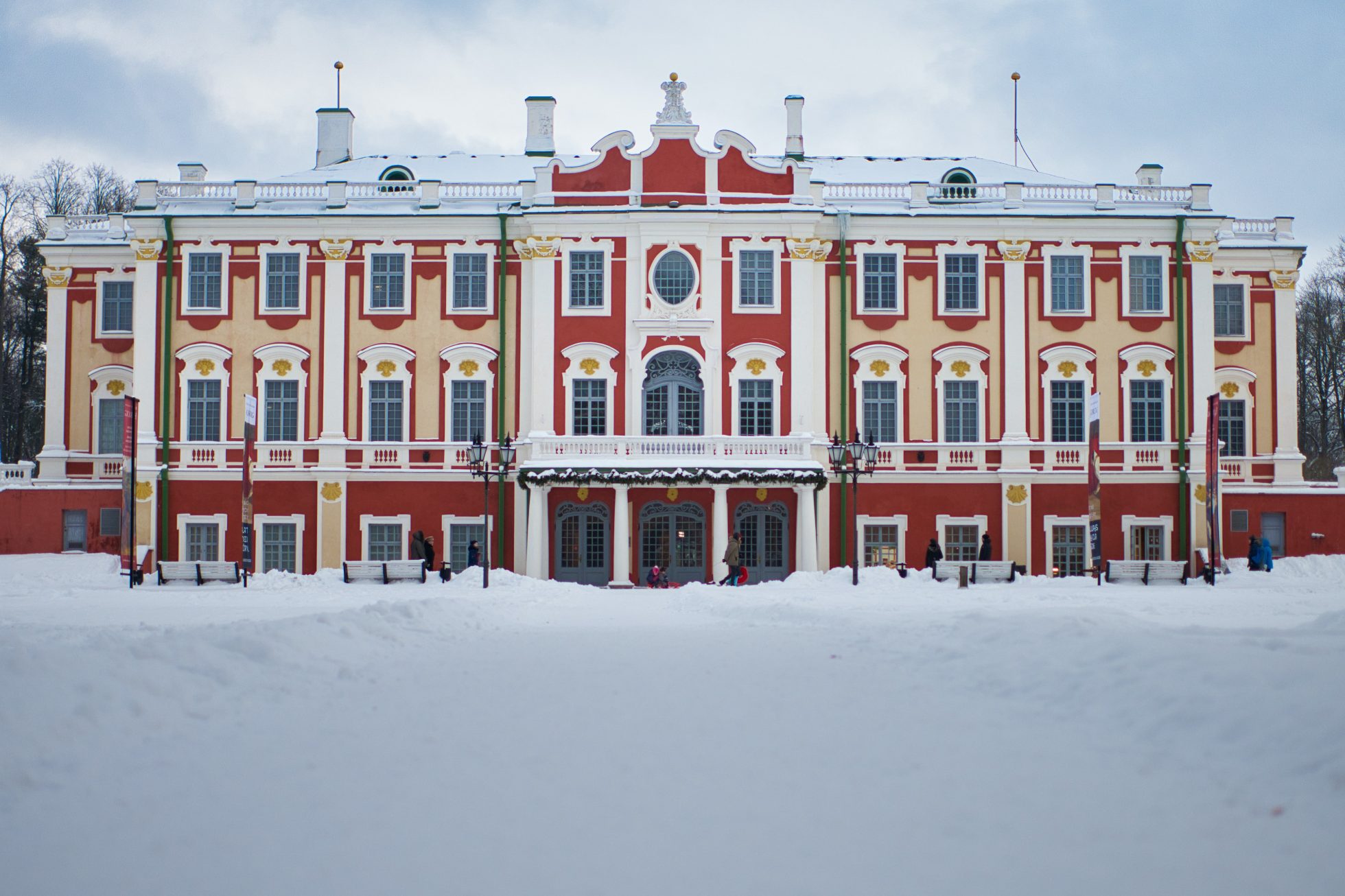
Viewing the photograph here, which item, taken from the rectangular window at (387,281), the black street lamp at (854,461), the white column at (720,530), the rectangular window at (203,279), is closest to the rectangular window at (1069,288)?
the black street lamp at (854,461)

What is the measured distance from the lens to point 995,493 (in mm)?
36438

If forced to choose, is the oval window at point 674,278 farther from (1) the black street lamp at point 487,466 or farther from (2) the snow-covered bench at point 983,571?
(2) the snow-covered bench at point 983,571

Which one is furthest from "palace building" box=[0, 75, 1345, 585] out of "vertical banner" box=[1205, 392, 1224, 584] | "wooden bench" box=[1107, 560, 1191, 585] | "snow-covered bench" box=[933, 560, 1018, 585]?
"snow-covered bench" box=[933, 560, 1018, 585]

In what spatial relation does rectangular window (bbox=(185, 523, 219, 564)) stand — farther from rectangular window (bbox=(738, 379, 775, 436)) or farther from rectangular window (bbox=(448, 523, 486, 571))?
rectangular window (bbox=(738, 379, 775, 436))

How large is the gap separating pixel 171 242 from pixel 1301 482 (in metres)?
35.3

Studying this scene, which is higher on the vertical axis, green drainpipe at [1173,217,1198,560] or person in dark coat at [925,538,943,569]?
green drainpipe at [1173,217,1198,560]

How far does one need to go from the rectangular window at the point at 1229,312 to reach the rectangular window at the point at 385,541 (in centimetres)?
2651

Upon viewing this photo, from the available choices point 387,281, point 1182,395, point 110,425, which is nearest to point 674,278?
point 387,281

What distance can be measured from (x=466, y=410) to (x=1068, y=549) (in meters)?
18.3

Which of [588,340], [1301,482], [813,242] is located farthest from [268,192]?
[1301,482]

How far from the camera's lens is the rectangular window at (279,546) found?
119ft

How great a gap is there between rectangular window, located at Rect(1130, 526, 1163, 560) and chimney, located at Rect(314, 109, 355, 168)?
94.5ft

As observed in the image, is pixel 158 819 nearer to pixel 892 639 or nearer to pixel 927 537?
pixel 892 639

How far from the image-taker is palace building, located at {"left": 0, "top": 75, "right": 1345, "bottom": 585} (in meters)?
36.2
